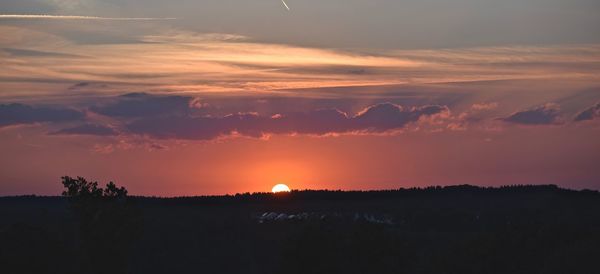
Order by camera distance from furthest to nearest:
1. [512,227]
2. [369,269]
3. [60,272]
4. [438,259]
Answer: [512,227], [438,259], [60,272], [369,269]

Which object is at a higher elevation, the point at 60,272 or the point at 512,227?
the point at 512,227

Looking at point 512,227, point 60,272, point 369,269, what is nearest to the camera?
point 369,269

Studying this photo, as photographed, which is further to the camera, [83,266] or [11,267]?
[83,266]

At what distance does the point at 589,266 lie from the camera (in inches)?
7170

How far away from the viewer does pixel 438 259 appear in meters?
172

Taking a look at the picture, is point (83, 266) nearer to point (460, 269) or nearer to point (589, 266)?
point (460, 269)

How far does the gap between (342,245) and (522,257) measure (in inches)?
1840

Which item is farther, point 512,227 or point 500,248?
point 512,227

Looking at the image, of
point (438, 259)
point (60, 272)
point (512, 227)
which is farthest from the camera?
point (512, 227)

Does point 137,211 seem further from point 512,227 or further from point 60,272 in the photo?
point 512,227

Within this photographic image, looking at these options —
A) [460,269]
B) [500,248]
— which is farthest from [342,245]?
[500,248]

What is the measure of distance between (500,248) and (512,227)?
20.1m

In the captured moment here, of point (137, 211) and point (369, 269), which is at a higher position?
point (137, 211)

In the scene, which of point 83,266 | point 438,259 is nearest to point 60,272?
point 83,266
